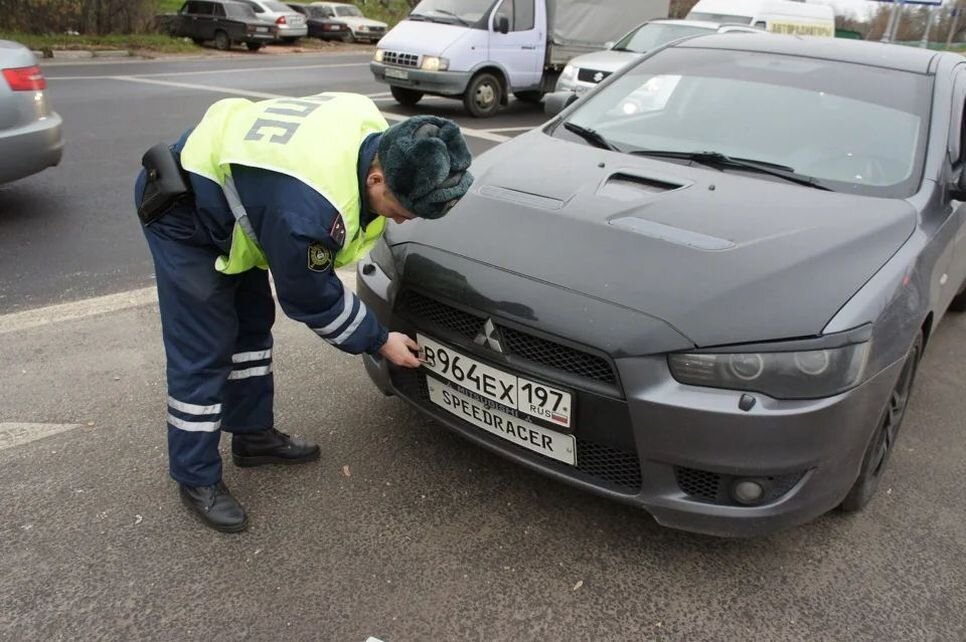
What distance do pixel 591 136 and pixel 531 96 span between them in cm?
1009

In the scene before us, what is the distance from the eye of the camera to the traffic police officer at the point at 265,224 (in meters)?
2.01

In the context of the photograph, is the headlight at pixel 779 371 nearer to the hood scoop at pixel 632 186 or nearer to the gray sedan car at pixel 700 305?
the gray sedan car at pixel 700 305

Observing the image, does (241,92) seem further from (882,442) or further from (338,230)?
(882,442)

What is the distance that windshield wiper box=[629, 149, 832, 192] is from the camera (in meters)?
2.90

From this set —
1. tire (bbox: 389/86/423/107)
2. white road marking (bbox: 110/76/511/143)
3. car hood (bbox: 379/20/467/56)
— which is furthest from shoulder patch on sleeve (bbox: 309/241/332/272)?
tire (bbox: 389/86/423/107)

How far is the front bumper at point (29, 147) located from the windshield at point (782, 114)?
3.74m

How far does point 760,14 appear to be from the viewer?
13.5 metres

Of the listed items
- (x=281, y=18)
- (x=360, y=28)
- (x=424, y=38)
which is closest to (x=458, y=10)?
(x=424, y=38)

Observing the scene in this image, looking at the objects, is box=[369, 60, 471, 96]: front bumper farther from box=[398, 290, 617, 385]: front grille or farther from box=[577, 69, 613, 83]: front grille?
box=[398, 290, 617, 385]: front grille

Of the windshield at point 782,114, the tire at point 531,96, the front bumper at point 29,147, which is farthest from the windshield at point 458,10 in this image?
the windshield at point 782,114

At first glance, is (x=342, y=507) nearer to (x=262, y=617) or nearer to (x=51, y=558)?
(x=262, y=617)

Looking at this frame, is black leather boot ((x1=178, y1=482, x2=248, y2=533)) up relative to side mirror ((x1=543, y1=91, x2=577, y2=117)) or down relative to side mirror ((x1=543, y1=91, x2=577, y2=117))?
down

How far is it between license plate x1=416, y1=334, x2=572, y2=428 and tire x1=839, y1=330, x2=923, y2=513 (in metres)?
0.96

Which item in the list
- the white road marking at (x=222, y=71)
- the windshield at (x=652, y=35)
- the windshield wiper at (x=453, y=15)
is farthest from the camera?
the white road marking at (x=222, y=71)
